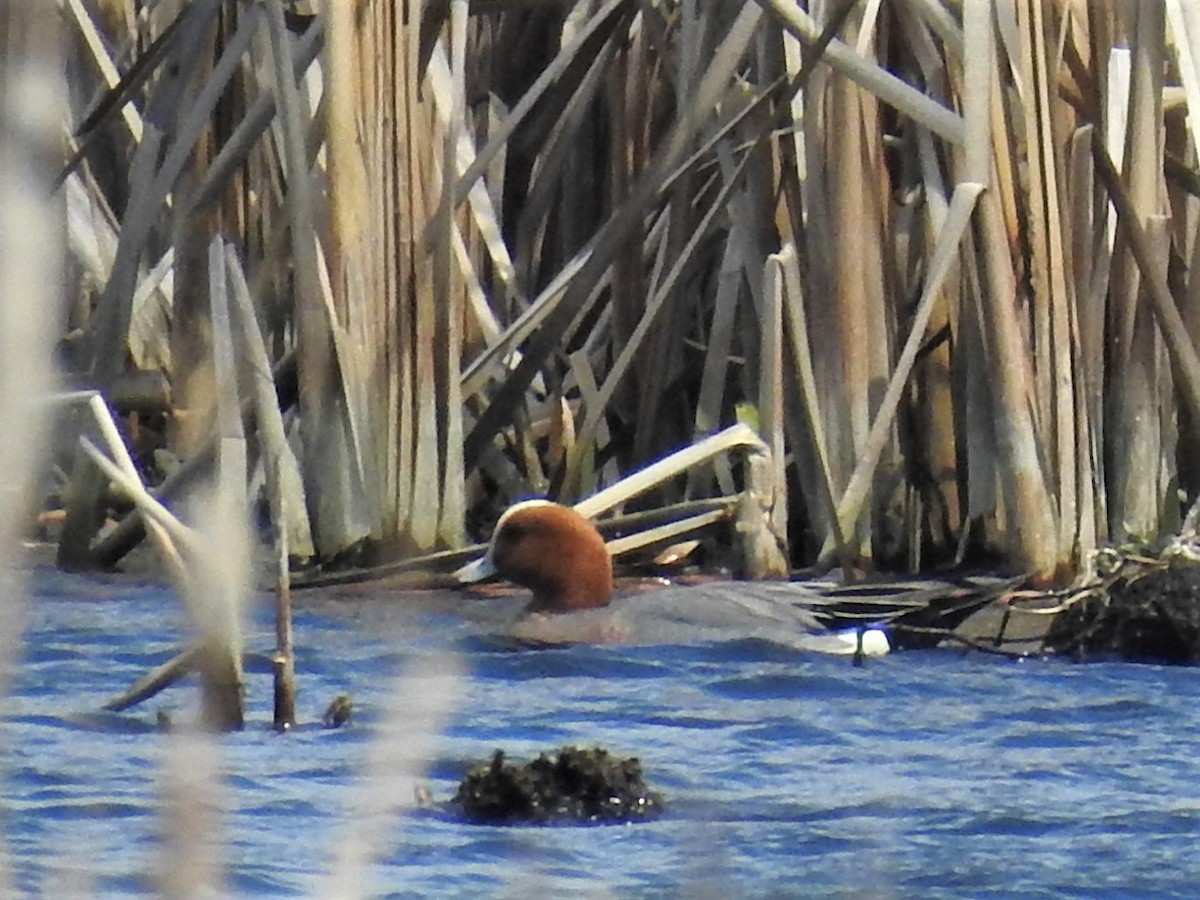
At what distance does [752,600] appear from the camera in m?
4.93

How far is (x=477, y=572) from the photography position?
5129 mm

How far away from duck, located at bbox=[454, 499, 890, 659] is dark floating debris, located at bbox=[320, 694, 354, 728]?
118 centimetres

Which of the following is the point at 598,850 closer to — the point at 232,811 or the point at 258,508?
the point at 232,811

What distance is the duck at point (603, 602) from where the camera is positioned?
4848 mm

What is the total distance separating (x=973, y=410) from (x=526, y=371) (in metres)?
1.02

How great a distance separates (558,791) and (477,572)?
1822 mm

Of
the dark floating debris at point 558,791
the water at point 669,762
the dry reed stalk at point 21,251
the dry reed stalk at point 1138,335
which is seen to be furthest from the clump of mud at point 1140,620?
the dry reed stalk at point 21,251

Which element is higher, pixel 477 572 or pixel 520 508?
pixel 520 508

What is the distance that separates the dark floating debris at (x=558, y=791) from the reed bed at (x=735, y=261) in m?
1.27

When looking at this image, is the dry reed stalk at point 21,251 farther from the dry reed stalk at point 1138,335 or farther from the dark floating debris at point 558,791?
the dry reed stalk at point 1138,335

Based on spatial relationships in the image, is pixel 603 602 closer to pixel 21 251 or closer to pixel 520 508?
pixel 520 508

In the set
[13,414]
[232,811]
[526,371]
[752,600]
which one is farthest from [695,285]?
[13,414]

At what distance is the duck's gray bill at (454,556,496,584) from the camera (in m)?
5.13

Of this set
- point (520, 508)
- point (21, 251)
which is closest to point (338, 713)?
point (520, 508)
